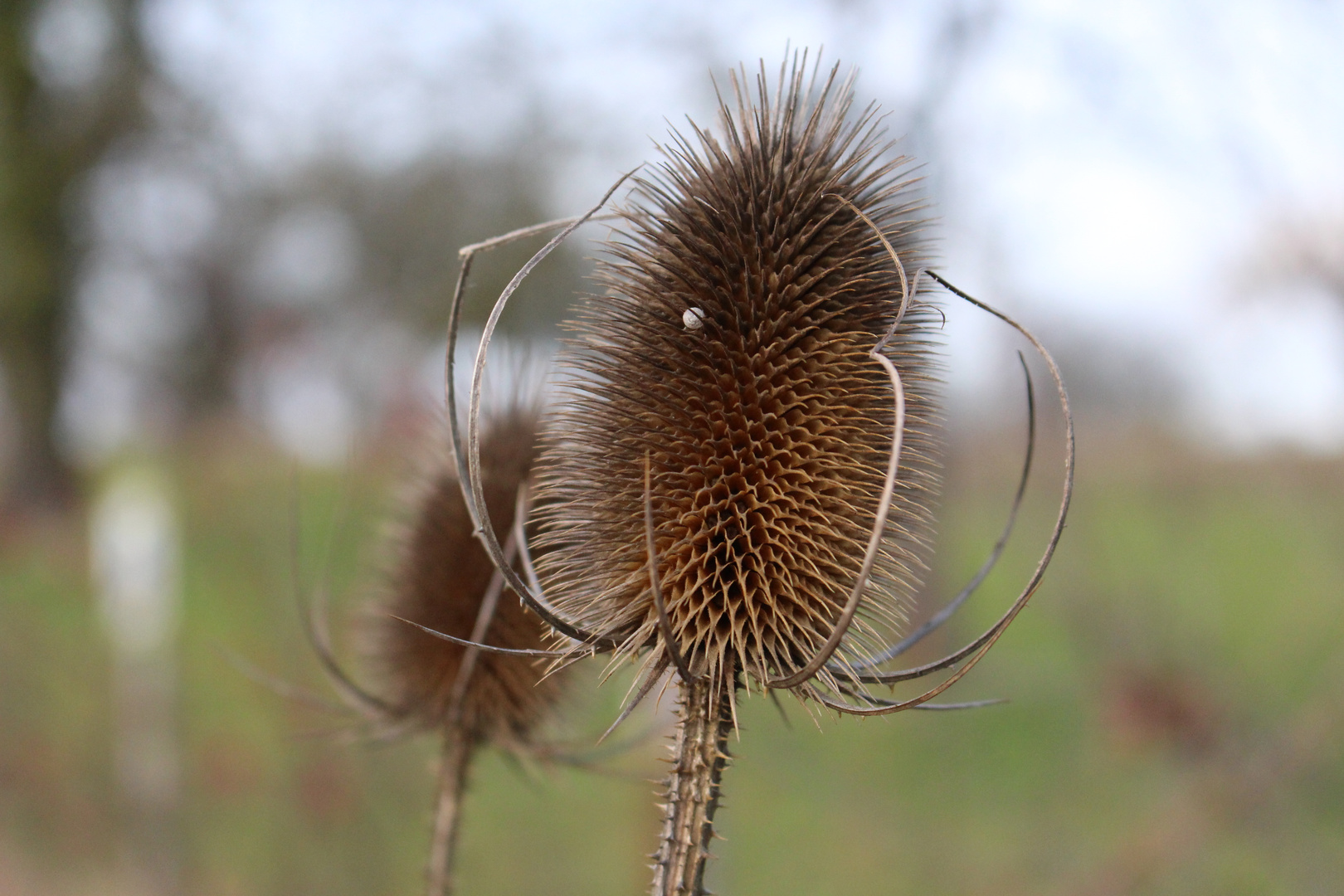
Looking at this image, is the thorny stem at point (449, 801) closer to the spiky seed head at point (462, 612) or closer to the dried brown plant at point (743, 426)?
the spiky seed head at point (462, 612)

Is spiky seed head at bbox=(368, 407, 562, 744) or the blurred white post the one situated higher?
spiky seed head at bbox=(368, 407, 562, 744)

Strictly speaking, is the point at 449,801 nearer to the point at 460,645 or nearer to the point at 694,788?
the point at 460,645

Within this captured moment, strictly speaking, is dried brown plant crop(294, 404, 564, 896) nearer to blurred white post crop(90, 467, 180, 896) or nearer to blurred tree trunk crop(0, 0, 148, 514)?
blurred white post crop(90, 467, 180, 896)

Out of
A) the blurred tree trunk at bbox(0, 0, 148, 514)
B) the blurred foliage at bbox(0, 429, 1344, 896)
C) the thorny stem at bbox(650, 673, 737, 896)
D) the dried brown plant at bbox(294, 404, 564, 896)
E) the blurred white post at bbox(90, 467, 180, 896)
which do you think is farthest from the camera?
the blurred tree trunk at bbox(0, 0, 148, 514)

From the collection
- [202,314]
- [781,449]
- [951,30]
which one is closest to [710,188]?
[781,449]

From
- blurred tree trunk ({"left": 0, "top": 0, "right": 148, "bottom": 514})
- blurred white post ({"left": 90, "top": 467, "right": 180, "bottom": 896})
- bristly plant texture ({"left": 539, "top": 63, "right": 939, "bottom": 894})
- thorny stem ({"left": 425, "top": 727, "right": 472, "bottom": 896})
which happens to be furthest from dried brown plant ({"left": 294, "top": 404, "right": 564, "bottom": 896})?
blurred tree trunk ({"left": 0, "top": 0, "right": 148, "bottom": 514})

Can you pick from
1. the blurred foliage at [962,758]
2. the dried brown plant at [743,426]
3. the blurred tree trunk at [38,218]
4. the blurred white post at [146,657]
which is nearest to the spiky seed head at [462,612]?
the dried brown plant at [743,426]

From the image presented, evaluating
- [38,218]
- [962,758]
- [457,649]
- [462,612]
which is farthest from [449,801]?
[38,218]
